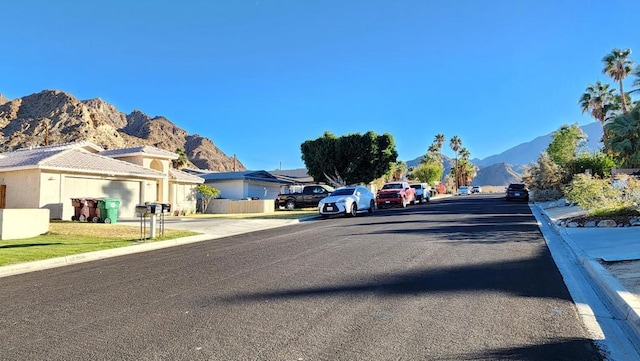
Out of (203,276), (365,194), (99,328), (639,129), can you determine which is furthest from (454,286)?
(639,129)

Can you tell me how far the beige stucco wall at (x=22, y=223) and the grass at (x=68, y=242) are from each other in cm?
34

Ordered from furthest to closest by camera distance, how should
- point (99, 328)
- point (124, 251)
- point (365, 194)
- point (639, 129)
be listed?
1. point (639, 129)
2. point (365, 194)
3. point (124, 251)
4. point (99, 328)

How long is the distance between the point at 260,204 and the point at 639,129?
29.7 meters

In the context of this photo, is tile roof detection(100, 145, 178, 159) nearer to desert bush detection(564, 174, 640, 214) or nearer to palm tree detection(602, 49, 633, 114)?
desert bush detection(564, 174, 640, 214)

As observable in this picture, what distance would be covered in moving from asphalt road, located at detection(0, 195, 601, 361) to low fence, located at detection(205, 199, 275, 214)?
1992cm

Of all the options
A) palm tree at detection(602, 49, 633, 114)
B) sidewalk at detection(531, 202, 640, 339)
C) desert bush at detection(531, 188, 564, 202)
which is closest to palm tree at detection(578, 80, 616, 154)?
palm tree at detection(602, 49, 633, 114)

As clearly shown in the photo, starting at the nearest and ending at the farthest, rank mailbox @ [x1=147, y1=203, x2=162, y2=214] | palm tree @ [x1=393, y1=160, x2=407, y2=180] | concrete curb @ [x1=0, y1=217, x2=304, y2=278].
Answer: concrete curb @ [x1=0, y1=217, x2=304, y2=278], mailbox @ [x1=147, y1=203, x2=162, y2=214], palm tree @ [x1=393, y1=160, x2=407, y2=180]

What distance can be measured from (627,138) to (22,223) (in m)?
39.9

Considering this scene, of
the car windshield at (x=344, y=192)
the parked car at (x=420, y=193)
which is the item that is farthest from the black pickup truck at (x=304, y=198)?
the car windshield at (x=344, y=192)

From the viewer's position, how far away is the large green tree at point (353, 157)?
45.5m

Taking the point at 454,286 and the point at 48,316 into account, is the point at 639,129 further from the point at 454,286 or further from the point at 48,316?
the point at 48,316

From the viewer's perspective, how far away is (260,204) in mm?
29859

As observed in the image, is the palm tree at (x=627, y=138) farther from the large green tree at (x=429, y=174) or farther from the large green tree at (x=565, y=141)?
the large green tree at (x=429, y=174)

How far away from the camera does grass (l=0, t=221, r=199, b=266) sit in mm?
10812
